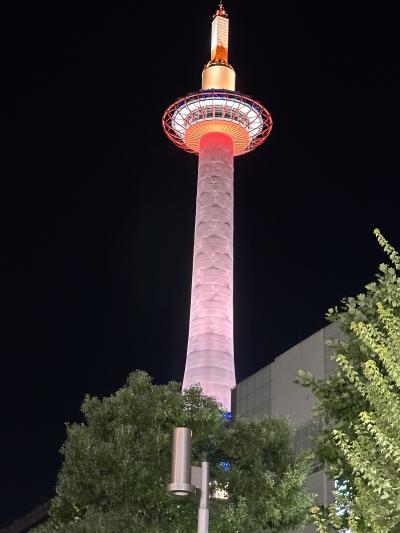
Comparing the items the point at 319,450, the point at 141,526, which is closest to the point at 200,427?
the point at 141,526

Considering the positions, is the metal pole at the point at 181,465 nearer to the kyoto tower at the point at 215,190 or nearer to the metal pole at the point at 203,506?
the metal pole at the point at 203,506

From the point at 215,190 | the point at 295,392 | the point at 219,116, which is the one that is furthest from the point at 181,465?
the point at 219,116

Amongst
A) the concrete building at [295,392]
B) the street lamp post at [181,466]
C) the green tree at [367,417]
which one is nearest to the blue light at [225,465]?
the green tree at [367,417]

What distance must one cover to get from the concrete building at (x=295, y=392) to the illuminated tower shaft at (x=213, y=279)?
82.7 ft

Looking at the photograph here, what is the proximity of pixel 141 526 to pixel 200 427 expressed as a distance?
422 cm

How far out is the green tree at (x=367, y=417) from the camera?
15.4m

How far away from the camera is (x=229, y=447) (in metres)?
31.5

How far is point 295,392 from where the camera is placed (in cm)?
5316

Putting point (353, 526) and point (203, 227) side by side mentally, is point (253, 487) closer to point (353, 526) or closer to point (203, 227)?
point (353, 526)

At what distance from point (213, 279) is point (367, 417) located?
79.6m

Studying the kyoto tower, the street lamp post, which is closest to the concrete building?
the kyoto tower

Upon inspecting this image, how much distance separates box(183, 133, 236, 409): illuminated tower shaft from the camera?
88062 millimetres

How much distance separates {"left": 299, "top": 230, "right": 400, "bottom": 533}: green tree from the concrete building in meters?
27.0

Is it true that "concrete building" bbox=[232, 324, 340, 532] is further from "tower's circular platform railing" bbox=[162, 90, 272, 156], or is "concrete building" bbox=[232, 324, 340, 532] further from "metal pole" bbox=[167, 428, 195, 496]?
"tower's circular platform railing" bbox=[162, 90, 272, 156]
